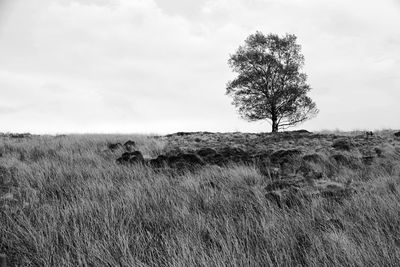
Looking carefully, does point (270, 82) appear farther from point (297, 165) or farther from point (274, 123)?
point (297, 165)

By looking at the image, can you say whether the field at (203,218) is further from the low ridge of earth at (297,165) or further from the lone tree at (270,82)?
the lone tree at (270,82)

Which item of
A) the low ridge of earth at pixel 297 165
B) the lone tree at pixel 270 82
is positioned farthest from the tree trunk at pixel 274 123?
the low ridge of earth at pixel 297 165

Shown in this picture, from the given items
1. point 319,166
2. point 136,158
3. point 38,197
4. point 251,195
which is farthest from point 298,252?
point 136,158

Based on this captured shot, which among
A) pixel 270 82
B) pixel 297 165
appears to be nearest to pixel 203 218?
pixel 297 165

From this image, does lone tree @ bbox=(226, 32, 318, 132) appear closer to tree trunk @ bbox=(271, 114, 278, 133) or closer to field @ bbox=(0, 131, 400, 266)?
tree trunk @ bbox=(271, 114, 278, 133)

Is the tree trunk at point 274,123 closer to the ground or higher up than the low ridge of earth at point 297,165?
higher up

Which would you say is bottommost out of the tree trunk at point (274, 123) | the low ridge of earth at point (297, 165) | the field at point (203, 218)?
the field at point (203, 218)

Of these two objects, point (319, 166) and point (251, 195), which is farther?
point (319, 166)

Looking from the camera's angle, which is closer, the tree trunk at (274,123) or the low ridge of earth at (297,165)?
the low ridge of earth at (297,165)

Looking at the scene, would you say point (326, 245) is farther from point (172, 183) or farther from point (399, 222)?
point (172, 183)

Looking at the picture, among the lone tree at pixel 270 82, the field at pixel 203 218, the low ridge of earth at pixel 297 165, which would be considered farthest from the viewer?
the lone tree at pixel 270 82

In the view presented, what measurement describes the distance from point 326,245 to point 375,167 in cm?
419

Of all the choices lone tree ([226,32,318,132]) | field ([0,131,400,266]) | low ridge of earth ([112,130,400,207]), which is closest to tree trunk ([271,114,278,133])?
lone tree ([226,32,318,132])

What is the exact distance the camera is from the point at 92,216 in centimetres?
342
